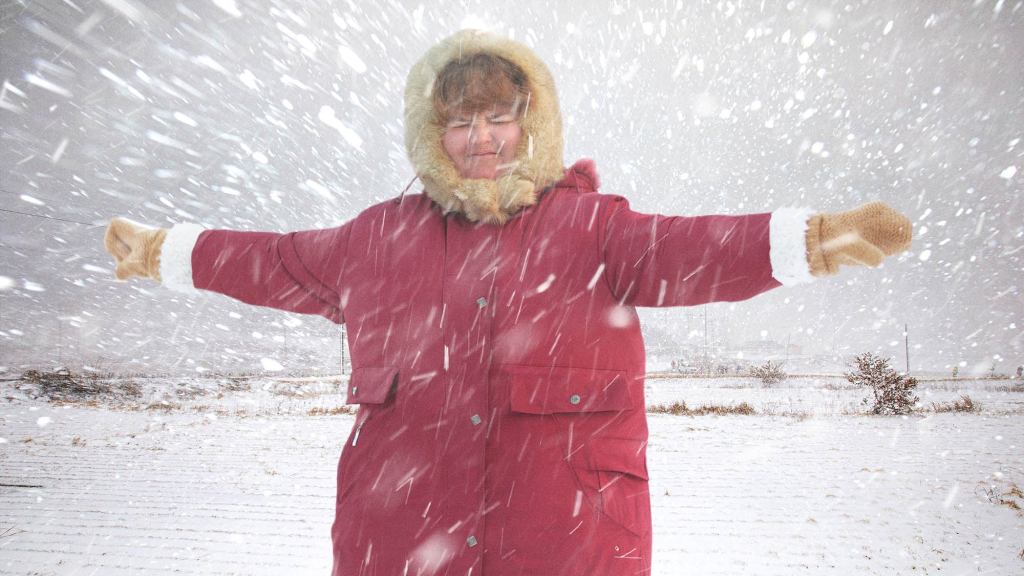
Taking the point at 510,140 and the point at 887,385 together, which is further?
the point at 887,385

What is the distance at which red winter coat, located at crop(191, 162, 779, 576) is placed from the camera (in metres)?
1.17

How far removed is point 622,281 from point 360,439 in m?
0.80

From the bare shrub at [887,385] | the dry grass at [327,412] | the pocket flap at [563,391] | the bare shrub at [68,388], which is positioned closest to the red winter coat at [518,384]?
the pocket flap at [563,391]

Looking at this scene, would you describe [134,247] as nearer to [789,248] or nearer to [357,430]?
[357,430]

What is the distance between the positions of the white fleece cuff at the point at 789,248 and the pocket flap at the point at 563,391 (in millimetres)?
438

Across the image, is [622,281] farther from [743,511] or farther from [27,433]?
[27,433]

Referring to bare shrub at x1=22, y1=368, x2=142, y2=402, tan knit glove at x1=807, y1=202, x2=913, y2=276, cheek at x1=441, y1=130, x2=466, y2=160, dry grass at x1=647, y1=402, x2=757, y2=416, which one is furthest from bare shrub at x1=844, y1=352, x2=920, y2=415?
bare shrub at x1=22, y1=368, x2=142, y2=402

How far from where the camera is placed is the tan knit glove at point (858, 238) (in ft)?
3.32

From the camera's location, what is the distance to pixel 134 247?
1.70 metres

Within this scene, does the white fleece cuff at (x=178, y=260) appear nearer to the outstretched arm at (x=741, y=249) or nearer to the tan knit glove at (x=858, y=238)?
the outstretched arm at (x=741, y=249)

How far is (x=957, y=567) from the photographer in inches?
151

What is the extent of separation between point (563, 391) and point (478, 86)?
3.17 ft

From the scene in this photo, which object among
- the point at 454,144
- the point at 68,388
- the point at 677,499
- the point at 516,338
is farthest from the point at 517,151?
the point at 68,388

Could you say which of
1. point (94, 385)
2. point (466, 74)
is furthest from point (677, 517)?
point (94, 385)
